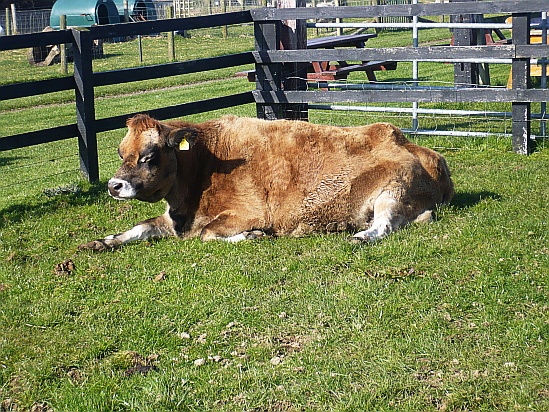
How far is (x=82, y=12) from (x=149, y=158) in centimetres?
2832

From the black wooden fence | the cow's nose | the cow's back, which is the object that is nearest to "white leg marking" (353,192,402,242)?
the cow's back

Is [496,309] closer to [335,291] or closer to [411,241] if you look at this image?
[335,291]

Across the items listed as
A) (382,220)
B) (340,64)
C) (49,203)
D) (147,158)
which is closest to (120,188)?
(147,158)

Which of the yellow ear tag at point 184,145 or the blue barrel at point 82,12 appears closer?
the yellow ear tag at point 184,145

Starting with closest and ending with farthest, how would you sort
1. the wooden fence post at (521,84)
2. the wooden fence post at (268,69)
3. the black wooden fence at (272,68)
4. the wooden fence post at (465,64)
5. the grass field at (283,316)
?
1. the grass field at (283,316)
2. the black wooden fence at (272,68)
3. the wooden fence post at (521,84)
4. the wooden fence post at (268,69)
5. the wooden fence post at (465,64)

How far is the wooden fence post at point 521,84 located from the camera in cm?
1010

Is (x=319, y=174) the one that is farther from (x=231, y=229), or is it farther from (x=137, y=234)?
(x=137, y=234)

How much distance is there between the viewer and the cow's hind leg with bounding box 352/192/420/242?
7.07m

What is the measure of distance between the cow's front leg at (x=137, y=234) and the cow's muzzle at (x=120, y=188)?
0.46m

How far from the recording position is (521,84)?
1023cm

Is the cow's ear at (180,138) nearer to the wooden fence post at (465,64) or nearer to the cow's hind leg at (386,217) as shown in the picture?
the cow's hind leg at (386,217)

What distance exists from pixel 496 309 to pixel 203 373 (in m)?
2.03

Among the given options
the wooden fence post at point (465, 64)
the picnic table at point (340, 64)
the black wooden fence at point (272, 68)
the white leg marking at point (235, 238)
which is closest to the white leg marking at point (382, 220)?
the white leg marking at point (235, 238)

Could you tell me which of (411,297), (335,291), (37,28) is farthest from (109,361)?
(37,28)
